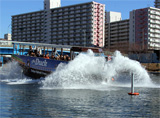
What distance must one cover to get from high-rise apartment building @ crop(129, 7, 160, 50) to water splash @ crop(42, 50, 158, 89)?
103 m

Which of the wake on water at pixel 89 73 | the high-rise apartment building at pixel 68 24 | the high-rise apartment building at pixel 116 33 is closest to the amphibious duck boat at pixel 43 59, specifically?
the wake on water at pixel 89 73

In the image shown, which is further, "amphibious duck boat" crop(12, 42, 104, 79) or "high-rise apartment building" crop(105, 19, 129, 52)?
"high-rise apartment building" crop(105, 19, 129, 52)

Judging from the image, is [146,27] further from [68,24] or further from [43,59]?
[43,59]

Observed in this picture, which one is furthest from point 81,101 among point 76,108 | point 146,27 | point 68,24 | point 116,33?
point 116,33

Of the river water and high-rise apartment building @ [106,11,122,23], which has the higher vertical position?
high-rise apartment building @ [106,11,122,23]

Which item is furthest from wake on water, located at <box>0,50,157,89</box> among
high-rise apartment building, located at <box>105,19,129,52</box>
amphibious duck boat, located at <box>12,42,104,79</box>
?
high-rise apartment building, located at <box>105,19,129,52</box>

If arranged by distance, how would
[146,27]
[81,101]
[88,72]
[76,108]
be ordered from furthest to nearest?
1. [146,27]
2. [88,72]
3. [81,101]
4. [76,108]

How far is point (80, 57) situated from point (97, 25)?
11200 cm

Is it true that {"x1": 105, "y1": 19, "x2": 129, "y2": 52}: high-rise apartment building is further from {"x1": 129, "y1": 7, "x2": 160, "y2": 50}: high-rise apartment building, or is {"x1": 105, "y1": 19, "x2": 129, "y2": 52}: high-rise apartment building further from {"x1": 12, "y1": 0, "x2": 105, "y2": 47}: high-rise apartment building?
{"x1": 12, "y1": 0, "x2": 105, "y2": 47}: high-rise apartment building

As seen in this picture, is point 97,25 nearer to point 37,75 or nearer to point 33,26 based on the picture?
point 33,26

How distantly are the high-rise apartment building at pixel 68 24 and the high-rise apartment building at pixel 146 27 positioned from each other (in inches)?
646

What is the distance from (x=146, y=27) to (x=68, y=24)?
38.9 meters

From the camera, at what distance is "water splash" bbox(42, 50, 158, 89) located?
21094 mm

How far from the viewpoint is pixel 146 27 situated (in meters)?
126
